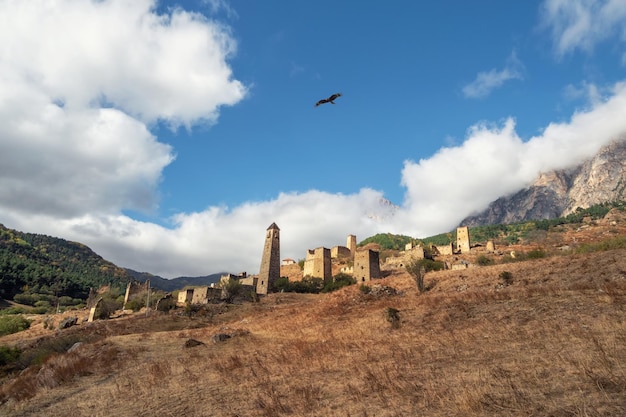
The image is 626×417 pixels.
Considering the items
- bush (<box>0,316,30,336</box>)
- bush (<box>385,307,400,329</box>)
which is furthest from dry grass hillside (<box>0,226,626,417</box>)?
bush (<box>0,316,30,336</box>)

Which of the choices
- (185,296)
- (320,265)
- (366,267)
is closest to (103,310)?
(185,296)

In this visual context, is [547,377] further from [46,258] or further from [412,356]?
[46,258]

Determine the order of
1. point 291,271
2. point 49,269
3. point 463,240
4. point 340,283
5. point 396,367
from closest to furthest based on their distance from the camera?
point 396,367
point 340,283
point 291,271
point 463,240
point 49,269

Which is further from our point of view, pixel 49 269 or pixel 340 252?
pixel 49 269

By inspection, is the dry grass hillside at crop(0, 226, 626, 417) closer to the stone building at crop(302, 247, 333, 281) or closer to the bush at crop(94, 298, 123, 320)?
the bush at crop(94, 298, 123, 320)

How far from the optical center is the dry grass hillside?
6438mm

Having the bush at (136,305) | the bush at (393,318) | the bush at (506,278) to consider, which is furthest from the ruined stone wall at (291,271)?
the bush at (393,318)

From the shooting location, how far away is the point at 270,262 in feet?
183

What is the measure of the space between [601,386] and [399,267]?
60.2 metres

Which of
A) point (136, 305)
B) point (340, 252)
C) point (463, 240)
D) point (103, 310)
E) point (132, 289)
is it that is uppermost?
point (463, 240)

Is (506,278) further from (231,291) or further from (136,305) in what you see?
(136,305)

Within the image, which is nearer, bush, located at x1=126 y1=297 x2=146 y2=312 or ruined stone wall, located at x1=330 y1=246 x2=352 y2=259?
bush, located at x1=126 y1=297 x2=146 y2=312

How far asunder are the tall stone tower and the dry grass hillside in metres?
33.1

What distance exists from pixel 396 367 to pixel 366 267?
4248 centimetres
